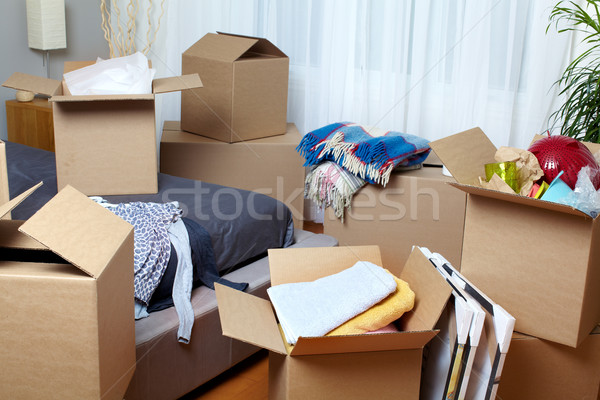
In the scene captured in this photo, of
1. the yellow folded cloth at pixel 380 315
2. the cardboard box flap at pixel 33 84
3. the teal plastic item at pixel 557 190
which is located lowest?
the yellow folded cloth at pixel 380 315

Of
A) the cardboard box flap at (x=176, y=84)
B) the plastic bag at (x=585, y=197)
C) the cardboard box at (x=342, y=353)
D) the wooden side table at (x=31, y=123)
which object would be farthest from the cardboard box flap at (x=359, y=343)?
the wooden side table at (x=31, y=123)

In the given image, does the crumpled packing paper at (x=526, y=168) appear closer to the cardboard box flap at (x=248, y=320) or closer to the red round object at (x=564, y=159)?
the red round object at (x=564, y=159)

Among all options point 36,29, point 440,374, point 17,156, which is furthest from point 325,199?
point 36,29

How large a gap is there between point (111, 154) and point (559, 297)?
139 cm

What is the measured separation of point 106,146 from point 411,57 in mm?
1449

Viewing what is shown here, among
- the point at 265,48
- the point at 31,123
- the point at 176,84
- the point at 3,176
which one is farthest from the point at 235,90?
the point at 3,176

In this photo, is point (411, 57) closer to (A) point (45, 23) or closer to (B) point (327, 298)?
→ (B) point (327, 298)

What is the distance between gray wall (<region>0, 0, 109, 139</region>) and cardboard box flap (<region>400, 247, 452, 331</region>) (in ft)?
8.20

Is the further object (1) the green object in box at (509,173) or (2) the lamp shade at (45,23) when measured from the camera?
(2) the lamp shade at (45,23)

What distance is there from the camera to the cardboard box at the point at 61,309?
37.5 inches

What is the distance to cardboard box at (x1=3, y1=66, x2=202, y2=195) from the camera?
74.3 inches

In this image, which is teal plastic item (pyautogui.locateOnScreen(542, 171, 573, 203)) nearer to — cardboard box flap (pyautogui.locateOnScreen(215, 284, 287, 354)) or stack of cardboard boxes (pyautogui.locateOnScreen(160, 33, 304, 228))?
cardboard box flap (pyautogui.locateOnScreen(215, 284, 287, 354))

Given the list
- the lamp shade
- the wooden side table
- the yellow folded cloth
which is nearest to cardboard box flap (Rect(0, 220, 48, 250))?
the yellow folded cloth

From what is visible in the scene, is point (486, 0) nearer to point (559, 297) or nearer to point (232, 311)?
point (559, 297)
